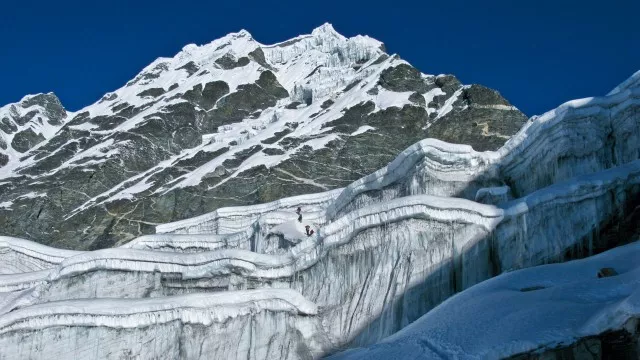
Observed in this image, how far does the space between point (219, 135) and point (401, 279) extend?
72.4 metres

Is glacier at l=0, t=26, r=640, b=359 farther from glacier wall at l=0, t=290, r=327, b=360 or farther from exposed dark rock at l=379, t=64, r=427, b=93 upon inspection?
exposed dark rock at l=379, t=64, r=427, b=93

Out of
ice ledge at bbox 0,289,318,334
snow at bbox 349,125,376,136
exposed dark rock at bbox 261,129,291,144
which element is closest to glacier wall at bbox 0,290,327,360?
ice ledge at bbox 0,289,318,334

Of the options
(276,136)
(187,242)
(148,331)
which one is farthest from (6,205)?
(148,331)

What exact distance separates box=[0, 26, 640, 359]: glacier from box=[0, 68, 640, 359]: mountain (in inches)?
1.5

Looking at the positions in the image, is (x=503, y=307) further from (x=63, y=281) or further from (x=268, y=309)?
(x=63, y=281)

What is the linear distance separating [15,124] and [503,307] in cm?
10480

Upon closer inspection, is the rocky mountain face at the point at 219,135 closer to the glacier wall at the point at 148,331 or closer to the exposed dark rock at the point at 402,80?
the exposed dark rock at the point at 402,80

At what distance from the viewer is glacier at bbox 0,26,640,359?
53.7ft

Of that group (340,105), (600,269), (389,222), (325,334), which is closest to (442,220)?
Result: (389,222)

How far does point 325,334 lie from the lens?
21.2 metres

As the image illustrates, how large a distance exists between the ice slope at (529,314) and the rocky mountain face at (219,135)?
47391mm

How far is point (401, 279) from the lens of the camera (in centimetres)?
2180

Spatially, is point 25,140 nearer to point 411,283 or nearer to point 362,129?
point 362,129

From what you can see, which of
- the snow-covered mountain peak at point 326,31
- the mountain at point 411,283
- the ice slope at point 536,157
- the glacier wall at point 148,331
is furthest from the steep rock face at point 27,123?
the glacier wall at point 148,331
